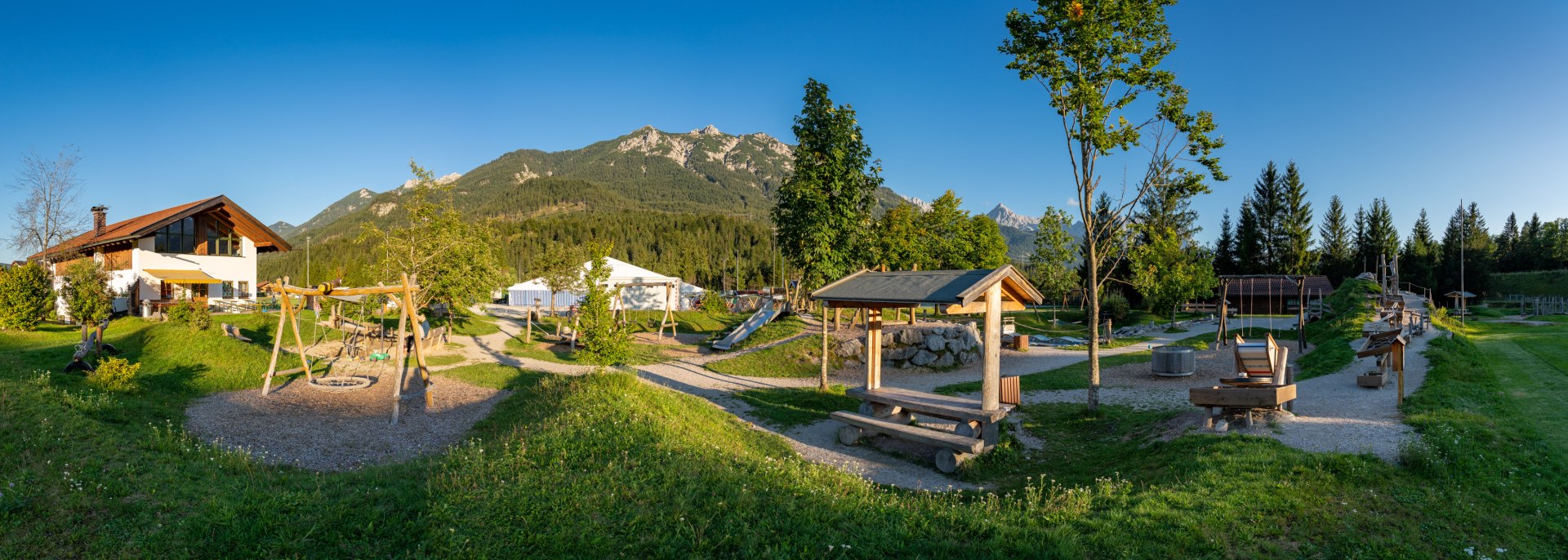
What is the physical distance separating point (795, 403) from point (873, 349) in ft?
8.90

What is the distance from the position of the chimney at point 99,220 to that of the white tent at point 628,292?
2219 centimetres

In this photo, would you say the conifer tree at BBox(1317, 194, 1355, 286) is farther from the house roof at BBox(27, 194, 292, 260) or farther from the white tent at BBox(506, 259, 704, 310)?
the house roof at BBox(27, 194, 292, 260)

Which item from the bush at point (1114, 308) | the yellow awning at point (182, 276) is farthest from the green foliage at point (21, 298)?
the bush at point (1114, 308)

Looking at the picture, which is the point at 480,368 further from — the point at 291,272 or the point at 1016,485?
the point at 291,272

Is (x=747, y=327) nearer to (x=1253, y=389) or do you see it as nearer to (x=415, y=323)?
(x=415, y=323)

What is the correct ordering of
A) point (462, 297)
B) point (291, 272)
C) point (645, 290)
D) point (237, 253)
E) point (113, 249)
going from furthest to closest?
point (291, 272), point (645, 290), point (237, 253), point (113, 249), point (462, 297)

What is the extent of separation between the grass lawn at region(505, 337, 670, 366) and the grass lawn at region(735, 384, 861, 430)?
6.61 metres

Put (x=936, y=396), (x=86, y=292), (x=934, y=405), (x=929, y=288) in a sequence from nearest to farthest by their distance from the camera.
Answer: (x=934, y=405) < (x=929, y=288) < (x=936, y=396) < (x=86, y=292)

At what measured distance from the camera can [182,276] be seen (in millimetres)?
28266

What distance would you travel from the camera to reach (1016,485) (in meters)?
8.08

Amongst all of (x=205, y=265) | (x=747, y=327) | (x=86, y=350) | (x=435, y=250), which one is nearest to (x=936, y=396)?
(x=747, y=327)

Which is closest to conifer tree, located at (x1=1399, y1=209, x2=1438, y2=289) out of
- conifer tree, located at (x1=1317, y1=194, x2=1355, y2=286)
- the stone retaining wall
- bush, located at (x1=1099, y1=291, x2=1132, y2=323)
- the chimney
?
conifer tree, located at (x1=1317, y1=194, x2=1355, y2=286)

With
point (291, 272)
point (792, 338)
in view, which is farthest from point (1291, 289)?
point (291, 272)

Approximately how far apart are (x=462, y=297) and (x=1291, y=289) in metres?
54.4
